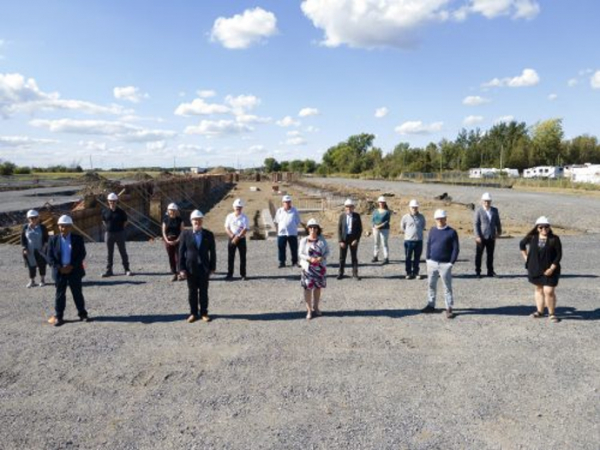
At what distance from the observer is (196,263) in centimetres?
691

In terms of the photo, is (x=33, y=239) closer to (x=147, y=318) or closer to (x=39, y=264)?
(x=39, y=264)

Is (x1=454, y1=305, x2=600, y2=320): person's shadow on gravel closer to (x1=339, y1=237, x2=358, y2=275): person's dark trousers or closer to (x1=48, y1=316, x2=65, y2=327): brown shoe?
(x1=339, y1=237, x2=358, y2=275): person's dark trousers

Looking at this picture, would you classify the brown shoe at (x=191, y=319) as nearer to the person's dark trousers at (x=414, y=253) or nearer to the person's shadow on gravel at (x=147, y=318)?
the person's shadow on gravel at (x=147, y=318)

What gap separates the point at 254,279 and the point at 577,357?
6.20 meters

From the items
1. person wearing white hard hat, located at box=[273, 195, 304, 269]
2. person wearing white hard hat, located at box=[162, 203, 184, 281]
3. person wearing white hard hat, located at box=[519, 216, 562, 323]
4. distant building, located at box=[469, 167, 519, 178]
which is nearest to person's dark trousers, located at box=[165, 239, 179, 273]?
Answer: person wearing white hard hat, located at box=[162, 203, 184, 281]

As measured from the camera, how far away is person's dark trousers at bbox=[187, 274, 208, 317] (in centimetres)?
696

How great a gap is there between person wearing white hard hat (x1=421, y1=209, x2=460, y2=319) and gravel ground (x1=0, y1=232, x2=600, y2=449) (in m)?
0.49

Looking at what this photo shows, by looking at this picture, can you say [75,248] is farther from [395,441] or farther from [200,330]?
[395,441]

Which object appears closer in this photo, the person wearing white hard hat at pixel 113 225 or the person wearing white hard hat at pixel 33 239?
the person wearing white hard hat at pixel 33 239

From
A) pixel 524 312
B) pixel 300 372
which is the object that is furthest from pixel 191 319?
pixel 524 312

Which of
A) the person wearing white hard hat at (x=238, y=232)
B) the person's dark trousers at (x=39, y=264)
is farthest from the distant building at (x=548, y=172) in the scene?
the person's dark trousers at (x=39, y=264)

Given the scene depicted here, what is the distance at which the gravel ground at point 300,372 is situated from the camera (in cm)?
423

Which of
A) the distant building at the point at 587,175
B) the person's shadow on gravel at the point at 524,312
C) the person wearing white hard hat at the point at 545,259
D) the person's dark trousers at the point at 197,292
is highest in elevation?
the distant building at the point at 587,175

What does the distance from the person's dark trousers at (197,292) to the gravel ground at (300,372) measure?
1.06ft
